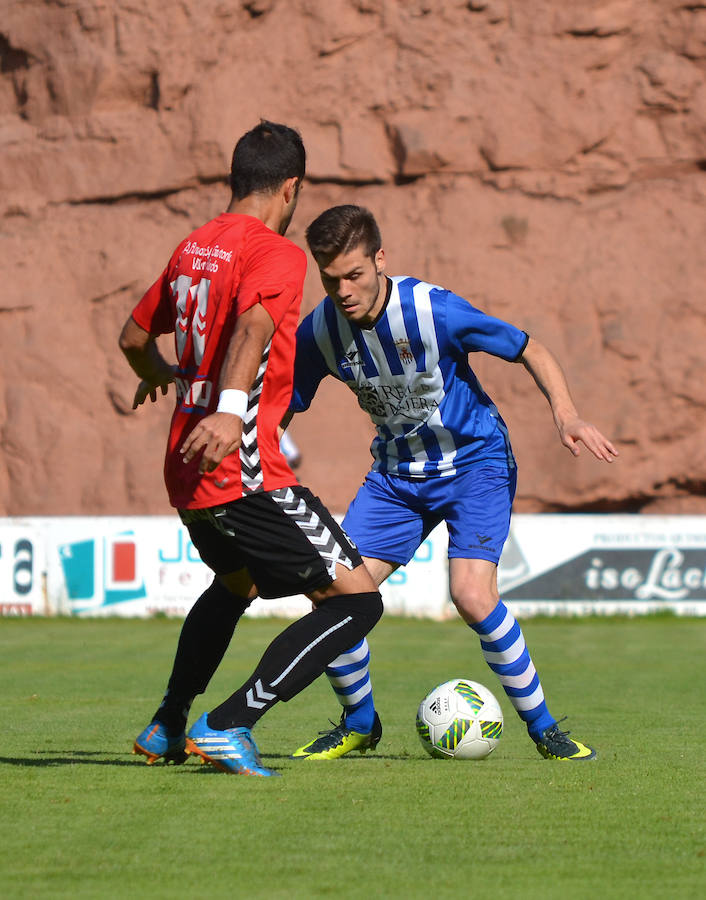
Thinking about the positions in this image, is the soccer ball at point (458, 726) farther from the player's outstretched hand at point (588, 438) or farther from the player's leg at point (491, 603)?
the player's outstretched hand at point (588, 438)

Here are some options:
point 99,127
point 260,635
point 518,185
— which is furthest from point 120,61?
point 260,635

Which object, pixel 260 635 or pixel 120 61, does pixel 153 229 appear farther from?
pixel 260 635

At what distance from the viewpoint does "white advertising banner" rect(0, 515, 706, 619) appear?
43.3 ft

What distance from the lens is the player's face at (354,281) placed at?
441cm

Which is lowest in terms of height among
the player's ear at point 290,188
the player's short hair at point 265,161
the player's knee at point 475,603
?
the player's knee at point 475,603

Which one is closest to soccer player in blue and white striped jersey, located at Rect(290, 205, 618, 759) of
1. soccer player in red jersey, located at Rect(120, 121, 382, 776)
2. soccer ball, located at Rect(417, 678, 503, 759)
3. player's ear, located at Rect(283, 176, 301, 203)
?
soccer ball, located at Rect(417, 678, 503, 759)

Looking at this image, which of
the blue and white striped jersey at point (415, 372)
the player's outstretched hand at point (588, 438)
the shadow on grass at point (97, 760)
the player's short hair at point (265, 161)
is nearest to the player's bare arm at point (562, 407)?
the player's outstretched hand at point (588, 438)

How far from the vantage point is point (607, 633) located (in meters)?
12.1

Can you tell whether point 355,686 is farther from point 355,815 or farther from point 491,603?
point 355,815

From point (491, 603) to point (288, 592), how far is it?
3.71 feet

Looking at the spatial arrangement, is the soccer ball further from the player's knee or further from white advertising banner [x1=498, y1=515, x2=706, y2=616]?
white advertising banner [x1=498, y1=515, x2=706, y2=616]

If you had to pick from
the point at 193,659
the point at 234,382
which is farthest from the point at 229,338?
the point at 193,659

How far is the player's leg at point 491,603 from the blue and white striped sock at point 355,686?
0.43 meters

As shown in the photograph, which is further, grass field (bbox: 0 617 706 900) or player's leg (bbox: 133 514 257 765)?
player's leg (bbox: 133 514 257 765)
